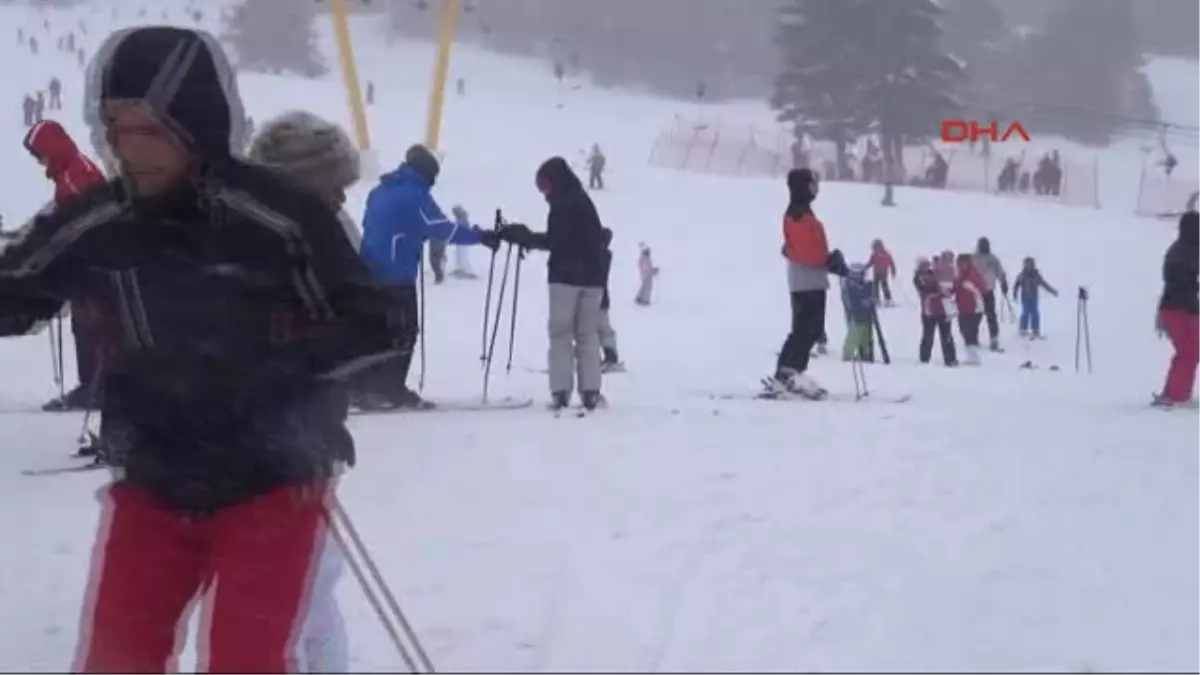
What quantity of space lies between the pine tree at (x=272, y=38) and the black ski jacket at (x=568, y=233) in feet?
198

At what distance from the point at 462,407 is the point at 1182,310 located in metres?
5.63

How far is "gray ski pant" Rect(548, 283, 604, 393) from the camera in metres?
9.12

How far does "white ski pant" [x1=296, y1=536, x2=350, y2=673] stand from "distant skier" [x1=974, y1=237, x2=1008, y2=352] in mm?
17594

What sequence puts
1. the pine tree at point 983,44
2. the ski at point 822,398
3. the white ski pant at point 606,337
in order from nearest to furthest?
1. the ski at point 822,398
2. the white ski pant at point 606,337
3. the pine tree at point 983,44

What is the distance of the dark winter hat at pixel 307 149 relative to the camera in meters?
5.15

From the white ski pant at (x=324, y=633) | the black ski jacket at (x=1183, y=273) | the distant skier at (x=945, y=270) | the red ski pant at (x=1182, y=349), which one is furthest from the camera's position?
the distant skier at (x=945, y=270)

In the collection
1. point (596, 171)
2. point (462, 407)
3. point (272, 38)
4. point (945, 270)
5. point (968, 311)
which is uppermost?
point (272, 38)

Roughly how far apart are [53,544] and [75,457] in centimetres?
184

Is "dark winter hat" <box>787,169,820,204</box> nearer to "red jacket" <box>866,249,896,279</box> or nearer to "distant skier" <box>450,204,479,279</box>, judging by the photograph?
"distant skier" <box>450,204,479,279</box>

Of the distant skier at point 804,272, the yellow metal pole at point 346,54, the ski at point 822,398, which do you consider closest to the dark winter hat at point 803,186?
the distant skier at point 804,272

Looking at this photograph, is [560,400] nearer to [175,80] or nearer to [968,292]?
[175,80]

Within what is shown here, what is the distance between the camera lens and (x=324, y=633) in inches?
138

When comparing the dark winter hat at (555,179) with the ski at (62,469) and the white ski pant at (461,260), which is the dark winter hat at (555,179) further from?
the white ski pant at (461,260)

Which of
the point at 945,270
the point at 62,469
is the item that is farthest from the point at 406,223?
the point at 945,270
